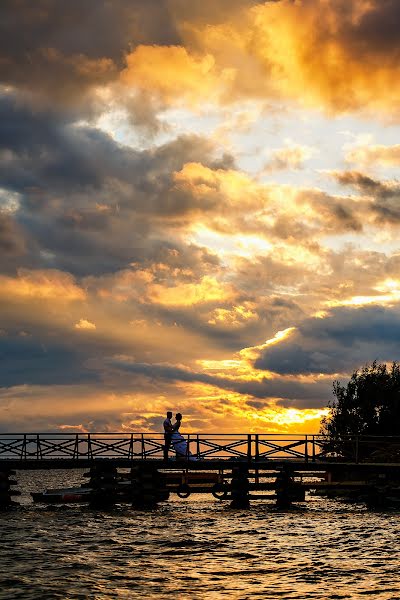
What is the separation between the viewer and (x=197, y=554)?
2588 centimetres

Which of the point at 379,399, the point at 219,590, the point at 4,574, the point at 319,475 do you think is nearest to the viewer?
the point at 219,590

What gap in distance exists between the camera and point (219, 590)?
19.9m

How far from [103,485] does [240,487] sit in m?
6.73

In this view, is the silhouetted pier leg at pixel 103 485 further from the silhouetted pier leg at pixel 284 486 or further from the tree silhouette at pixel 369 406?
the tree silhouette at pixel 369 406

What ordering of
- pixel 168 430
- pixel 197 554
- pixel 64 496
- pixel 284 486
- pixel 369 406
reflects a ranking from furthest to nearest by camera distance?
pixel 369 406 < pixel 64 496 < pixel 284 486 < pixel 168 430 < pixel 197 554

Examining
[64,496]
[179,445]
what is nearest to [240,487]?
[179,445]

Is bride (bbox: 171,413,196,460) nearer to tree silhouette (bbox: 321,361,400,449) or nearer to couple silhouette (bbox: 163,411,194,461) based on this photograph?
couple silhouette (bbox: 163,411,194,461)

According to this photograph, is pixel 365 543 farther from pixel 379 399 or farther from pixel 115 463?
pixel 379 399

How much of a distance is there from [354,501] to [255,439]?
17.4m

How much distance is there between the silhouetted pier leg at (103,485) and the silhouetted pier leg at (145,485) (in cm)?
98

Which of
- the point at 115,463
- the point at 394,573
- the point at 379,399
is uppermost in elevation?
the point at 379,399

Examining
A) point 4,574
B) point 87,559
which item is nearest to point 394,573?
point 87,559

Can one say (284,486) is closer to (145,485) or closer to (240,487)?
(240,487)

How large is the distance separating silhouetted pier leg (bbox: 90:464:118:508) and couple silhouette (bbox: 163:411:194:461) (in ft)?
9.35
